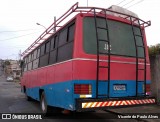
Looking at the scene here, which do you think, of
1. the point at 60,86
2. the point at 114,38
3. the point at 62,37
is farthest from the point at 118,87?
the point at 62,37

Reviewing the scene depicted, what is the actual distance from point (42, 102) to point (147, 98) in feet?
15.2

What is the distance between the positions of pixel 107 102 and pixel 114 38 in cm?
207

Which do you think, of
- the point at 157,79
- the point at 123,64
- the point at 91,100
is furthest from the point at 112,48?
the point at 157,79

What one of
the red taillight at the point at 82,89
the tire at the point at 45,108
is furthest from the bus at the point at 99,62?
the tire at the point at 45,108

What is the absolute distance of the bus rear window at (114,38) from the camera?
802cm

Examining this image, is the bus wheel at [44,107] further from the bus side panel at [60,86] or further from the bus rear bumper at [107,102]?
the bus rear bumper at [107,102]

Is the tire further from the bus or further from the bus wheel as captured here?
the bus

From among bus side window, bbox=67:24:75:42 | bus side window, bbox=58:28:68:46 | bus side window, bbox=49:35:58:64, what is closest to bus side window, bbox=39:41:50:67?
bus side window, bbox=49:35:58:64

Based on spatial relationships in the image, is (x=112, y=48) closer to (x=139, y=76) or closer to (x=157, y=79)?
(x=139, y=76)

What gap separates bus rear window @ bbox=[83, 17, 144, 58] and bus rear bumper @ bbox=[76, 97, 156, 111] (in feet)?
4.60

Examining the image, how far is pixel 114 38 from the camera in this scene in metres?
8.54

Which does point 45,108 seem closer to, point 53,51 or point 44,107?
point 44,107

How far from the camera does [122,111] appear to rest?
38.0 feet

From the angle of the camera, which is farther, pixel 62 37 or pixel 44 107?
pixel 44 107
